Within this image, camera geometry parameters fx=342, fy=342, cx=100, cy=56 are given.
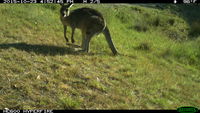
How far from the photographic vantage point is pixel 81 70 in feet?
25.0

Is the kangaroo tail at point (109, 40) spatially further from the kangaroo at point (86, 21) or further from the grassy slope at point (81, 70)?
the grassy slope at point (81, 70)

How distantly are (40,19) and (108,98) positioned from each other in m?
5.28

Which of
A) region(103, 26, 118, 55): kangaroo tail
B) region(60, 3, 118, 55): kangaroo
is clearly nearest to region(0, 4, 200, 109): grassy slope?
region(103, 26, 118, 55): kangaroo tail

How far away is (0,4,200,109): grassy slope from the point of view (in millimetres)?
6191

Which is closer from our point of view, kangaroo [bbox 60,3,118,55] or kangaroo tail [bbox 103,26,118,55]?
kangaroo [bbox 60,3,118,55]

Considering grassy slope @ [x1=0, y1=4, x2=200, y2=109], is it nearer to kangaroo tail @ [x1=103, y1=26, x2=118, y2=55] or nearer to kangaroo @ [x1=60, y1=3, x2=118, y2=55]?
kangaroo tail @ [x1=103, y1=26, x2=118, y2=55]

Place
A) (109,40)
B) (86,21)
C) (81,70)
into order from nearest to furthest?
(81,70) → (86,21) → (109,40)

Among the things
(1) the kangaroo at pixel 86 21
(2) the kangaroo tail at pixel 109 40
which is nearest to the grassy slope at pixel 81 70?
(2) the kangaroo tail at pixel 109 40

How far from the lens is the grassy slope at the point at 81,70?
20.3 feet

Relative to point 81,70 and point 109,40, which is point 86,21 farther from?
point 81,70

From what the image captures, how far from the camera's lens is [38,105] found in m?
5.81

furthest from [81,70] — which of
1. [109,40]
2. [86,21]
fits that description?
[109,40]

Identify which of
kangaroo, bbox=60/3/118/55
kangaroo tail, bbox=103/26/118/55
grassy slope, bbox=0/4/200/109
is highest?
kangaroo, bbox=60/3/118/55

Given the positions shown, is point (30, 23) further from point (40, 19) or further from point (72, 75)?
point (72, 75)
